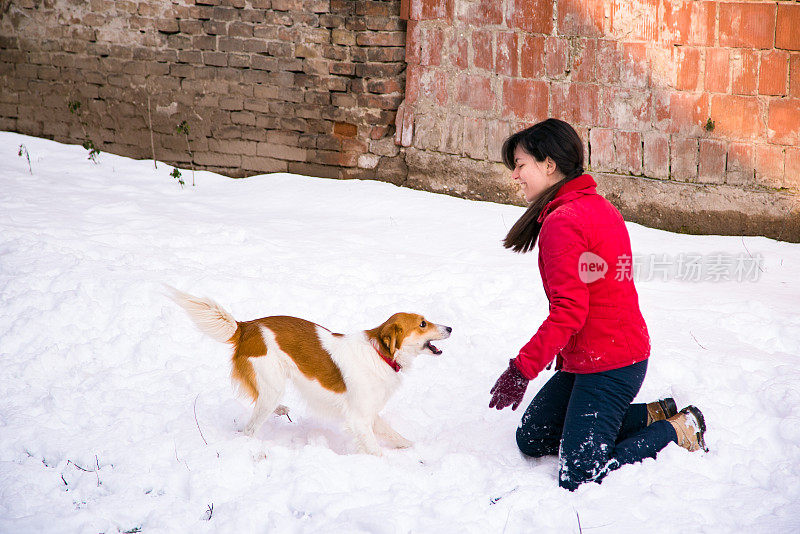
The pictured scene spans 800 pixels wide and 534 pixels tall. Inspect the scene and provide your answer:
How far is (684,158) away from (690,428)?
146 inches

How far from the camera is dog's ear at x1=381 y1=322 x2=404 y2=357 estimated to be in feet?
10.2

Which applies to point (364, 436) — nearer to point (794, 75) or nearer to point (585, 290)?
point (585, 290)

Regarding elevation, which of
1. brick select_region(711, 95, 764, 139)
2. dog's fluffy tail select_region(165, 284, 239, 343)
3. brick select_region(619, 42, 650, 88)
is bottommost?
dog's fluffy tail select_region(165, 284, 239, 343)

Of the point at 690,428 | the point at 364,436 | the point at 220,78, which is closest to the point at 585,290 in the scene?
the point at 690,428

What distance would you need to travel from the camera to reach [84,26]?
7535 millimetres

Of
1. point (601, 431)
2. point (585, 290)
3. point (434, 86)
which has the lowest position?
point (601, 431)

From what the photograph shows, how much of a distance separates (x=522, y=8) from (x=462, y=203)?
1892mm

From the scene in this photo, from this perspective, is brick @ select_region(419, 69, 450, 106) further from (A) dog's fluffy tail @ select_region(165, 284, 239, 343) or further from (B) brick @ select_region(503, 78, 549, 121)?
(A) dog's fluffy tail @ select_region(165, 284, 239, 343)

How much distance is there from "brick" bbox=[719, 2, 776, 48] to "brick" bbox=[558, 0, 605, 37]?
0.98 meters

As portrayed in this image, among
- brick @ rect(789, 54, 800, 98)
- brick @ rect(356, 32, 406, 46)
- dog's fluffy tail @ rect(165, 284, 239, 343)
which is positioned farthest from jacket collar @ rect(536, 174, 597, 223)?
brick @ rect(356, 32, 406, 46)

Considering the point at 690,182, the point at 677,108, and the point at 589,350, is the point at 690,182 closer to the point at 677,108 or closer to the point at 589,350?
the point at 677,108

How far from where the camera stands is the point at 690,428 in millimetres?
2967

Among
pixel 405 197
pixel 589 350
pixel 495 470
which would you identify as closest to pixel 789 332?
pixel 589 350

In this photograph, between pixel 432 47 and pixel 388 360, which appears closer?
pixel 388 360
